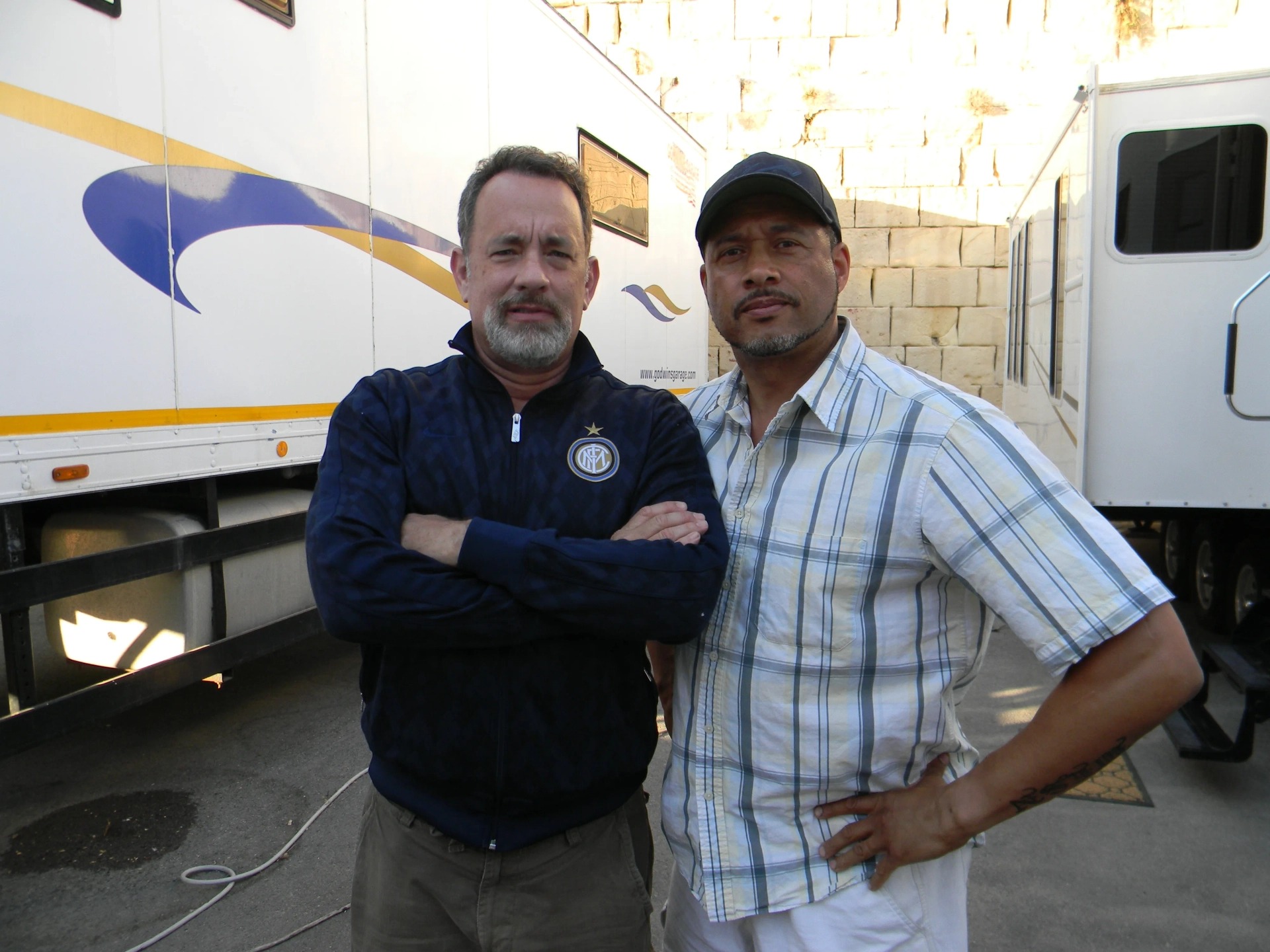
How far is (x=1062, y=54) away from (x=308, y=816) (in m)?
10.5

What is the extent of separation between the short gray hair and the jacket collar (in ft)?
0.66

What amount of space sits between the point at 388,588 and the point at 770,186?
99cm

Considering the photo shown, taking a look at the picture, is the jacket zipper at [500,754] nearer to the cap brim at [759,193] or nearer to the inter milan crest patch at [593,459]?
the inter milan crest patch at [593,459]

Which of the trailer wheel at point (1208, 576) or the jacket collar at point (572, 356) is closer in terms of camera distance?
the jacket collar at point (572, 356)

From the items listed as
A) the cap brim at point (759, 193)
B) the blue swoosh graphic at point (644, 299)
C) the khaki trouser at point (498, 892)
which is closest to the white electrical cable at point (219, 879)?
the khaki trouser at point (498, 892)

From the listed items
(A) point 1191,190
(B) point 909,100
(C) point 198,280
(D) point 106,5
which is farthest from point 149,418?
(B) point 909,100

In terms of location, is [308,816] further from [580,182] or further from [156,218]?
[580,182]

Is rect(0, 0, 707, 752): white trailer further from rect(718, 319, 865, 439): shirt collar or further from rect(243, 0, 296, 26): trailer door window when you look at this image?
rect(718, 319, 865, 439): shirt collar

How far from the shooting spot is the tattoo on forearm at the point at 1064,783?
1.28 m

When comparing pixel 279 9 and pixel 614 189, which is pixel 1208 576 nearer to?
pixel 614 189

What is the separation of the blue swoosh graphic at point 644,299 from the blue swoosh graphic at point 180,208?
311 cm

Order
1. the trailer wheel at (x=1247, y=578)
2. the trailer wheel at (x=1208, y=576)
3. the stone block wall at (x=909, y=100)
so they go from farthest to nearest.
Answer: the stone block wall at (x=909, y=100) < the trailer wheel at (x=1208, y=576) < the trailer wheel at (x=1247, y=578)

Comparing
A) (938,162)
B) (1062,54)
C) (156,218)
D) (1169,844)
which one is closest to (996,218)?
(938,162)

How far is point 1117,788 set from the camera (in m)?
3.73
